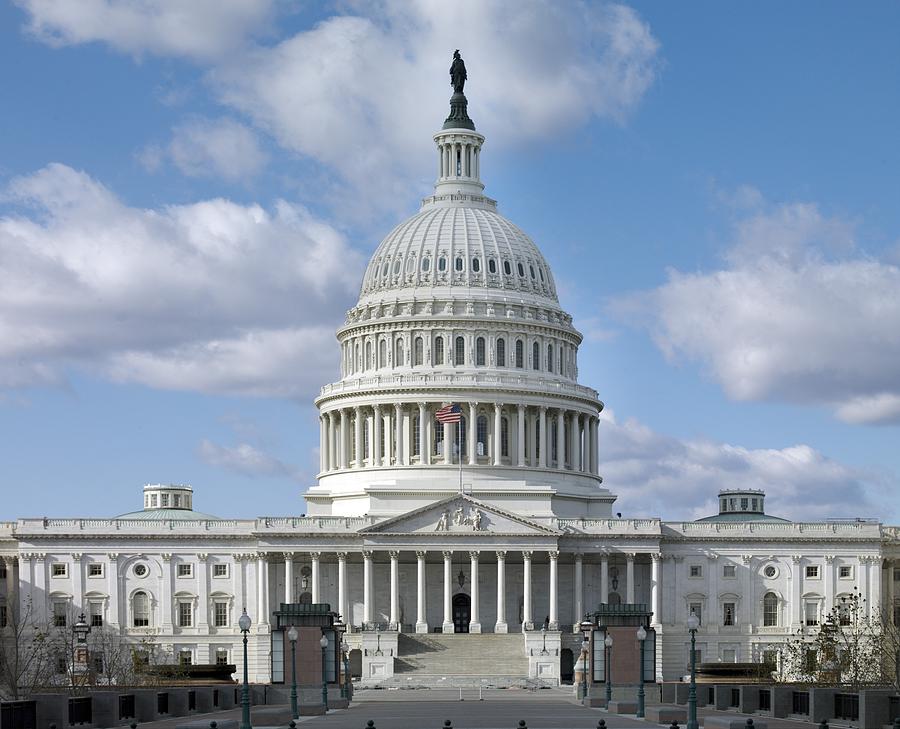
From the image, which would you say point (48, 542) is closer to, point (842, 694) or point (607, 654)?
point (607, 654)

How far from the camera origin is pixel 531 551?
15888 centimetres

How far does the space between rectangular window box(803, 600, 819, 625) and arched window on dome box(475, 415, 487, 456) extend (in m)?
31.1

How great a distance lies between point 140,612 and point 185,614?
3.63 metres

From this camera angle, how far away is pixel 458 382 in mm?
172750

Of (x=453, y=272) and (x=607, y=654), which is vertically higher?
(x=453, y=272)

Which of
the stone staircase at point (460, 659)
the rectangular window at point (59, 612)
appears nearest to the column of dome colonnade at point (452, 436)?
the stone staircase at point (460, 659)

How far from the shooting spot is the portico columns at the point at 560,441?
176 m

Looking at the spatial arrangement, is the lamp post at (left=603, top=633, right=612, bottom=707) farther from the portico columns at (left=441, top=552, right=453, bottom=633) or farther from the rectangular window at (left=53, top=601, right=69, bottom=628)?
the rectangular window at (left=53, top=601, right=69, bottom=628)

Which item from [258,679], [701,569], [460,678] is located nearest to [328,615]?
[460,678]

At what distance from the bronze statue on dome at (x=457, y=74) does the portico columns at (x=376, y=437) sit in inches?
1332

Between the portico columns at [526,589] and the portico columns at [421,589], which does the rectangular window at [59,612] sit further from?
the portico columns at [526,589]

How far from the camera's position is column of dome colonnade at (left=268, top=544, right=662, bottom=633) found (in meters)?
159

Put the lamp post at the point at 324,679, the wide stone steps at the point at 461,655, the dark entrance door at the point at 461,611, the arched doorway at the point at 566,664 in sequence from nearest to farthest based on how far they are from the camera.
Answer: the lamp post at the point at 324,679 < the wide stone steps at the point at 461,655 < the arched doorway at the point at 566,664 < the dark entrance door at the point at 461,611

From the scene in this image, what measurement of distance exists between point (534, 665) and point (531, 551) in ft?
54.5
